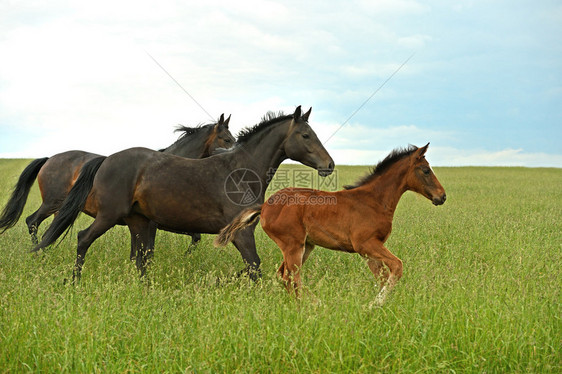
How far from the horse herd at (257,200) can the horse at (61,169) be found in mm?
2003

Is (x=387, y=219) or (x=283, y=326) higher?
(x=387, y=219)

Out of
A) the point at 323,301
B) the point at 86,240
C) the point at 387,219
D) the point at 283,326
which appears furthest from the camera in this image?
the point at 86,240

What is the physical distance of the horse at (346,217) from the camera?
5.04m

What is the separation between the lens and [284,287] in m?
4.88

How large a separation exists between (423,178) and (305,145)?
69.7 inches

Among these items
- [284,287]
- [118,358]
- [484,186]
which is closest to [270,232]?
[284,287]

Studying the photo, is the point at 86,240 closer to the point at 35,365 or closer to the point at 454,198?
the point at 35,365

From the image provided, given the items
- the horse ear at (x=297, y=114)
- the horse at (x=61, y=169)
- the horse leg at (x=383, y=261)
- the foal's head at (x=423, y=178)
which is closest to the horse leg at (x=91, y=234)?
the horse at (x=61, y=169)

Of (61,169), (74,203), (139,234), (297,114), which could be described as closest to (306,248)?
(297,114)

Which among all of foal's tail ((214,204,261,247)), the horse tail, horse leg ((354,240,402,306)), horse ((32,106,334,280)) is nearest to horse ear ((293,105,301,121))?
horse ((32,106,334,280))

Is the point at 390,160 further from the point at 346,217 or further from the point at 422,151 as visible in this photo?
the point at 346,217

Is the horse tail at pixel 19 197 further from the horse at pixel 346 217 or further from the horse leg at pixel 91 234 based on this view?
the horse at pixel 346 217

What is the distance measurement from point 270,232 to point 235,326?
151 centimetres

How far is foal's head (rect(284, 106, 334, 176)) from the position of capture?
6316 millimetres
